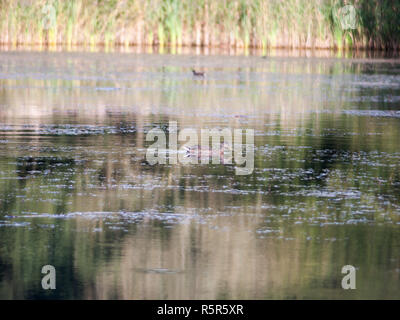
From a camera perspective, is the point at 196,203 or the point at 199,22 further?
the point at 199,22

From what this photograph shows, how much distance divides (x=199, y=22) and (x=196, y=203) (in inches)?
913

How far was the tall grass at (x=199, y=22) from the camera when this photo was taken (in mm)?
28969

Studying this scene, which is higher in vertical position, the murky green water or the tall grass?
the tall grass

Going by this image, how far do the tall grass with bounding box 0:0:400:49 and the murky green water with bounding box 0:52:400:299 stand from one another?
45.7ft

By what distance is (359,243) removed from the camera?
234 inches

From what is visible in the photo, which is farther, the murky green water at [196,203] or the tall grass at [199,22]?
the tall grass at [199,22]

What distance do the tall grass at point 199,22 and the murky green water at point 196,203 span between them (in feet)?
45.7

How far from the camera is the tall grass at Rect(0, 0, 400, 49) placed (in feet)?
95.0

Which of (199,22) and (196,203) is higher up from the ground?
(199,22)

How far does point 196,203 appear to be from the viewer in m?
7.10

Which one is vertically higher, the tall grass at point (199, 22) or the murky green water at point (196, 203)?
the tall grass at point (199, 22)

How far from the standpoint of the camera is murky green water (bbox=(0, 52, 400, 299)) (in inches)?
201

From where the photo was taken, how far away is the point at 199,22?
98.0ft

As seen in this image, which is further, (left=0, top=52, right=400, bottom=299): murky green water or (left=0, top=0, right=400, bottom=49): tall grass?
(left=0, top=0, right=400, bottom=49): tall grass
